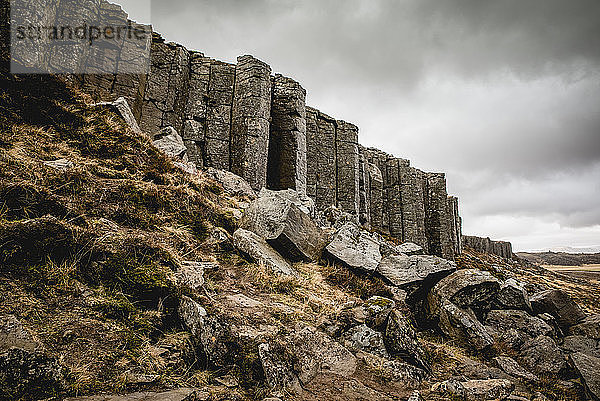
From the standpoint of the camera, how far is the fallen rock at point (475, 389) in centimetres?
473

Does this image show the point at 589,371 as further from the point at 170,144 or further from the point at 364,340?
the point at 170,144

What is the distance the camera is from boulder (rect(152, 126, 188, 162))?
1012cm

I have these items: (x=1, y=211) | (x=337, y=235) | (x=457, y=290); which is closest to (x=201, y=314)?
(x=1, y=211)

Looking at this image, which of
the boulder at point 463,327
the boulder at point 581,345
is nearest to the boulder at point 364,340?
the boulder at point 463,327

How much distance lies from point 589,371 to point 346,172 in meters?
→ 12.4

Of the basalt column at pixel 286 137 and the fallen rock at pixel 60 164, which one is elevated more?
the basalt column at pixel 286 137

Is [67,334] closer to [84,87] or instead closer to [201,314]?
[201,314]

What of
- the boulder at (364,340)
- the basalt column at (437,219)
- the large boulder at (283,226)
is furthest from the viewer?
the basalt column at (437,219)

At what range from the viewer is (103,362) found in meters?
3.25

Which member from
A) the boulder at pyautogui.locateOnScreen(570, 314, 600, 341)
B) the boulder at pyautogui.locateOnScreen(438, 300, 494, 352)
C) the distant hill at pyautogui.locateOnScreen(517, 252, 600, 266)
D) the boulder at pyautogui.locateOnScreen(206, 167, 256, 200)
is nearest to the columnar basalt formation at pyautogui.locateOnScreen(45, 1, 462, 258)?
the boulder at pyautogui.locateOnScreen(206, 167, 256, 200)

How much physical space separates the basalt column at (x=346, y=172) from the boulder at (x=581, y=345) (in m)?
9.89

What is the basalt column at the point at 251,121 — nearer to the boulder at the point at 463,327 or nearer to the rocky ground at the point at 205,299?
the rocky ground at the point at 205,299

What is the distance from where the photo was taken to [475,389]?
192 inches

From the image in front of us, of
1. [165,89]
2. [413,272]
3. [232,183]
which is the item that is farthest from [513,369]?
[165,89]
